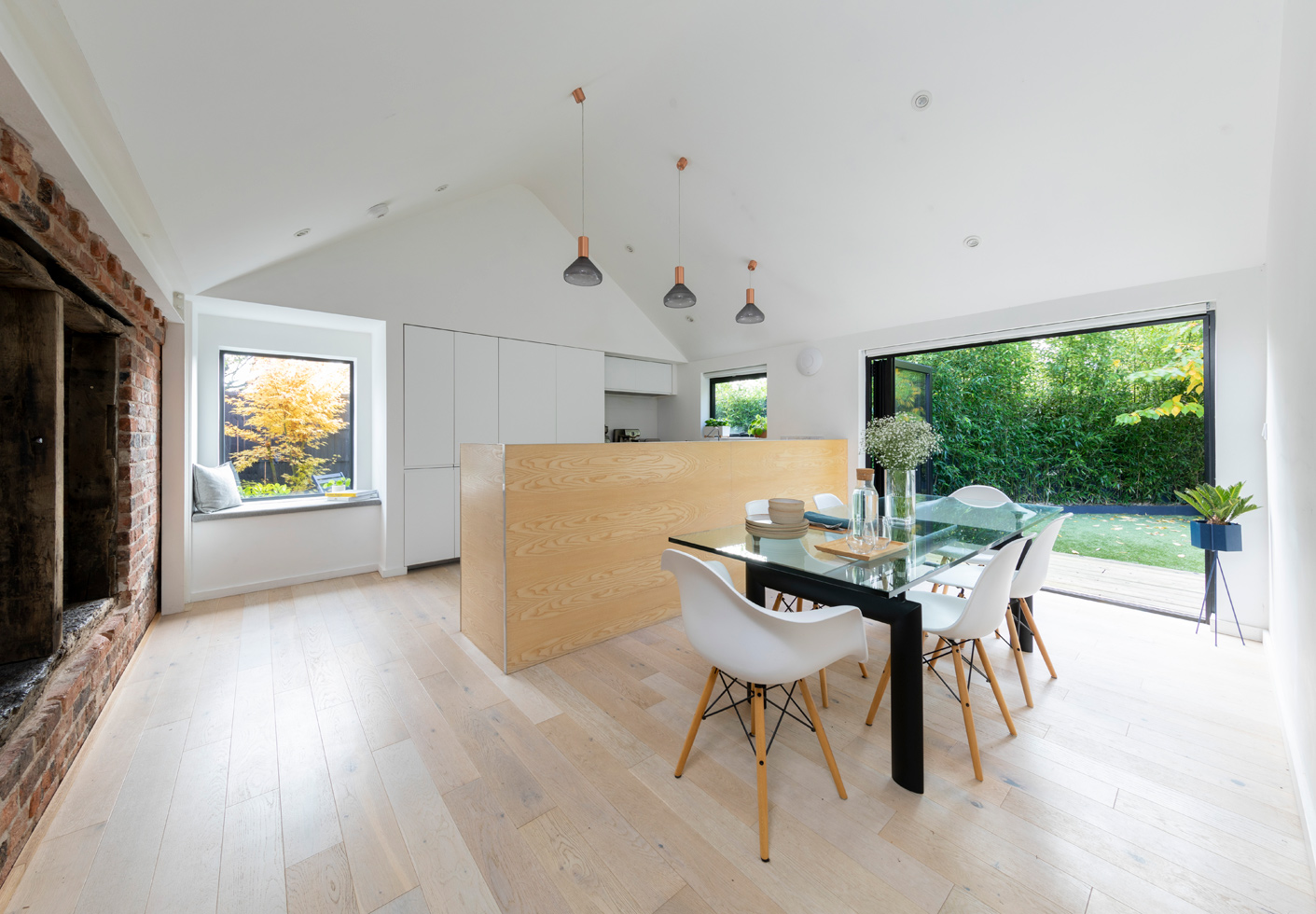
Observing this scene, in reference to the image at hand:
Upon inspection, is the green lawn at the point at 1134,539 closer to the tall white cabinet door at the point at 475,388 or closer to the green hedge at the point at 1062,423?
the green hedge at the point at 1062,423

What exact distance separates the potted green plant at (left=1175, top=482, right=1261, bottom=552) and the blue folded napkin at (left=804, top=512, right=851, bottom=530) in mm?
2099

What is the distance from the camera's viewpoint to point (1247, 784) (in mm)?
1620

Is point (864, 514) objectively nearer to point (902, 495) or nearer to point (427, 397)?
point (902, 495)

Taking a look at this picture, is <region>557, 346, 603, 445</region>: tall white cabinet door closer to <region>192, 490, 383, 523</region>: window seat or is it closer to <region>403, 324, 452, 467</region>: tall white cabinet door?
<region>403, 324, 452, 467</region>: tall white cabinet door

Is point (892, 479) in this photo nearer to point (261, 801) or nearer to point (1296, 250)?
point (1296, 250)

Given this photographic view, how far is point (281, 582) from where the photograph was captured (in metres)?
3.74

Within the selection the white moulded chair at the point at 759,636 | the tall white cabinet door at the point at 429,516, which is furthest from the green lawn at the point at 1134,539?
the tall white cabinet door at the point at 429,516

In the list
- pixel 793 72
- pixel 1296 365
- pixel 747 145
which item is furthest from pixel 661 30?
pixel 1296 365

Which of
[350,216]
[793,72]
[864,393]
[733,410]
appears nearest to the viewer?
[793,72]

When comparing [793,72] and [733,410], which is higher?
[793,72]

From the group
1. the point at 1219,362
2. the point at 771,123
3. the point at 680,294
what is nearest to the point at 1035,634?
the point at 1219,362

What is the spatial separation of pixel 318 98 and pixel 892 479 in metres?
2.74

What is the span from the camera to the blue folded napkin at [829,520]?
2.31m

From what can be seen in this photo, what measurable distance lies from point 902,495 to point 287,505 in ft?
14.2
